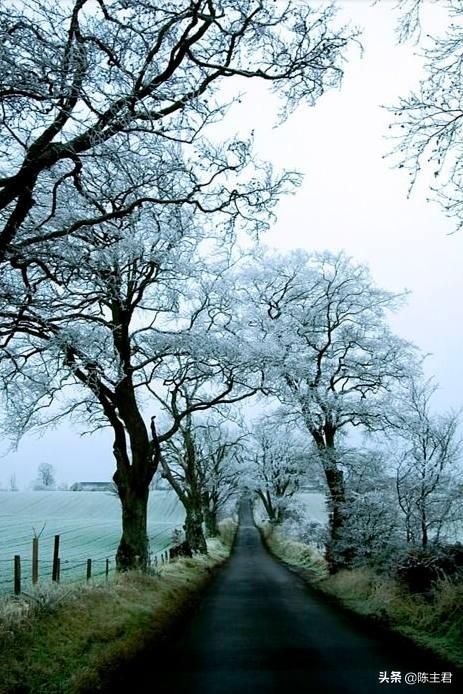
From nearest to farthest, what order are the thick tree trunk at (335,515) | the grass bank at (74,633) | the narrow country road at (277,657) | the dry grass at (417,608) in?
the grass bank at (74,633), the narrow country road at (277,657), the dry grass at (417,608), the thick tree trunk at (335,515)

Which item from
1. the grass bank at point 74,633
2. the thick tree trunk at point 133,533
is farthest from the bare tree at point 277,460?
the grass bank at point 74,633

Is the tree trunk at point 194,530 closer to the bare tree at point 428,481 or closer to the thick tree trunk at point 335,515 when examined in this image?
the thick tree trunk at point 335,515

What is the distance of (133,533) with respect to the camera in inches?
648

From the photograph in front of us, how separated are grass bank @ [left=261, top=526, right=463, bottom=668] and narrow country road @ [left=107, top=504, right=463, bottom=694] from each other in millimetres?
442

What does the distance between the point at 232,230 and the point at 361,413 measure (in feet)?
45.5

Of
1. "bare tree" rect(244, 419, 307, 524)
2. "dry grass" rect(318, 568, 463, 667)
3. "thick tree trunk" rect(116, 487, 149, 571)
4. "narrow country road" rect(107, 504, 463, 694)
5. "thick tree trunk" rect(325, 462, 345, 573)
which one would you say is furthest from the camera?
"bare tree" rect(244, 419, 307, 524)

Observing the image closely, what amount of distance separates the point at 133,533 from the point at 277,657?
7.81 m

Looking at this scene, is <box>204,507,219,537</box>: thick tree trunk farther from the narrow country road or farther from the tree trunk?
the narrow country road

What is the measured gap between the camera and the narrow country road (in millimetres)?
7523

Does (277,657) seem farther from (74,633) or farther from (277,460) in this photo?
(277,460)

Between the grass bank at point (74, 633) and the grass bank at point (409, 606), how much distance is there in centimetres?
458

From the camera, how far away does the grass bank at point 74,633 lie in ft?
22.9

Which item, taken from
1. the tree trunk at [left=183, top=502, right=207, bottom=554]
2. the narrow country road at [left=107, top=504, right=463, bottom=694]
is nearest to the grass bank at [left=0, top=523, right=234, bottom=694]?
the narrow country road at [left=107, top=504, right=463, bottom=694]

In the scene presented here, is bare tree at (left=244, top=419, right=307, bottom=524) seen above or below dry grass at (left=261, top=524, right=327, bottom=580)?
above
